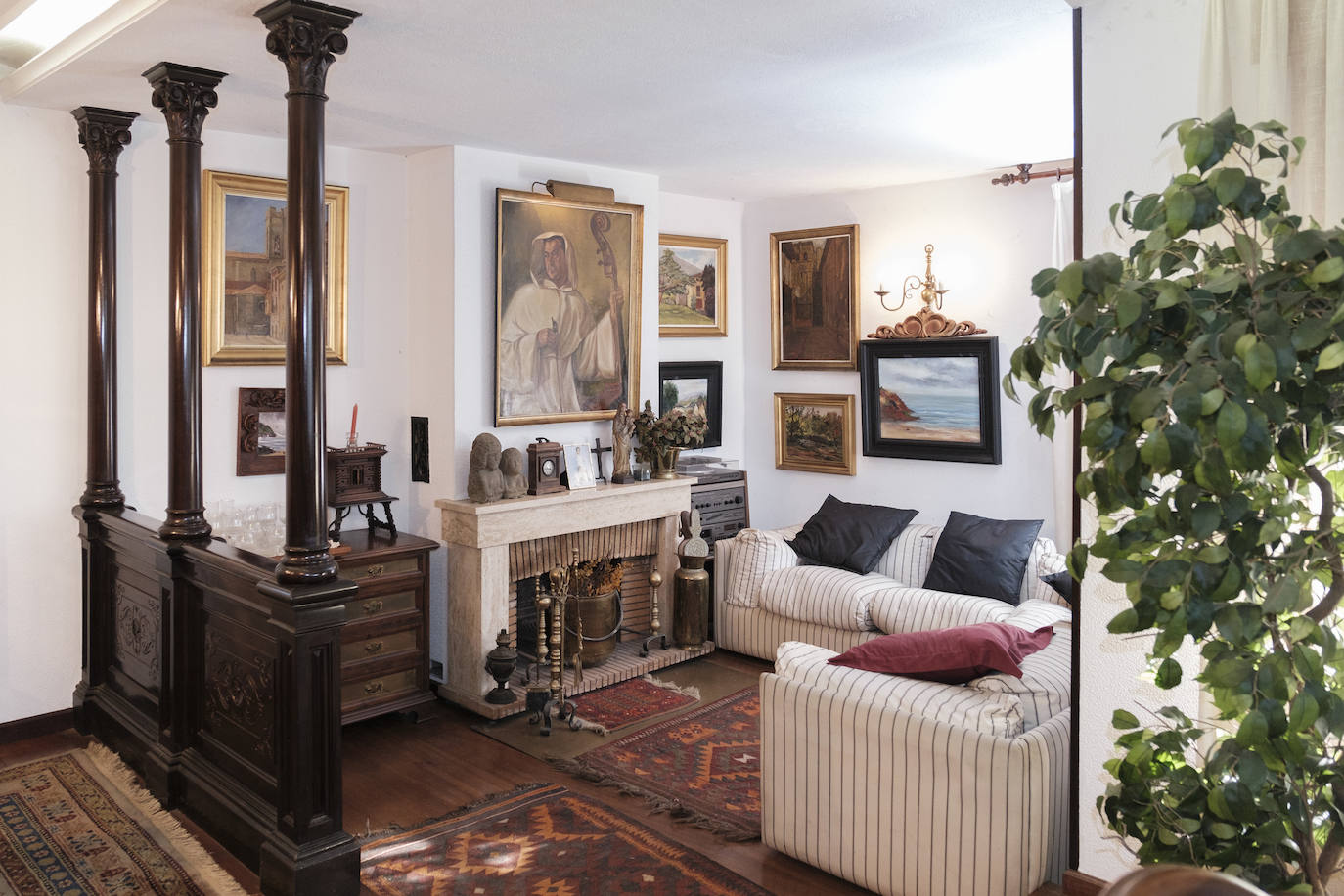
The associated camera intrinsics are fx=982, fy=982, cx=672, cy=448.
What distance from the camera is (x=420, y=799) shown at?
4.04 metres

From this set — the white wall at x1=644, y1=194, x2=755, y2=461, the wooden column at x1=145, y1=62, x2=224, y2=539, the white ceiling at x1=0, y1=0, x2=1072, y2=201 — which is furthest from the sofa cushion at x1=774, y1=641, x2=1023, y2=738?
the white wall at x1=644, y1=194, x2=755, y2=461

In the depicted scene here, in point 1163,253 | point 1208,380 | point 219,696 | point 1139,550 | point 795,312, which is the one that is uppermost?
point 795,312

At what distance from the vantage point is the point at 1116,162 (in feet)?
8.66

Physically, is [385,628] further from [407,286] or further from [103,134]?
[103,134]

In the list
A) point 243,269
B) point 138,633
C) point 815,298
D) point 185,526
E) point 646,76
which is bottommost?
point 138,633

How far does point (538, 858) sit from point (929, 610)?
2456 millimetres

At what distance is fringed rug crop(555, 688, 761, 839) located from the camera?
3.92 m

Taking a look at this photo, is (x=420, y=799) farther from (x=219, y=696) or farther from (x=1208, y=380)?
(x=1208, y=380)

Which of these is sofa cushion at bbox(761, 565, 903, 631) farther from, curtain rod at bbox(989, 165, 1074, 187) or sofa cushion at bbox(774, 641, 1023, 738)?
curtain rod at bbox(989, 165, 1074, 187)

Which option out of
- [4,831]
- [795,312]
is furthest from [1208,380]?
[795,312]

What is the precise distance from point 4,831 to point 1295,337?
4.35 m

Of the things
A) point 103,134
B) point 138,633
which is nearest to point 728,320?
point 103,134

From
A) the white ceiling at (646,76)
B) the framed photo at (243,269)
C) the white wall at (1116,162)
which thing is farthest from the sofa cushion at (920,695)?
the framed photo at (243,269)

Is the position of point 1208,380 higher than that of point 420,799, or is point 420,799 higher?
point 1208,380
